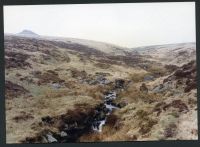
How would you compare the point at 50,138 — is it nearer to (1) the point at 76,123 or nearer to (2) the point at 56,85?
(1) the point at 76,123

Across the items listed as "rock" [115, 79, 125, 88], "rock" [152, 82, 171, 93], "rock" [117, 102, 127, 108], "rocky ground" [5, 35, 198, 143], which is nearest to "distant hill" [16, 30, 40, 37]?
"rocky ground" [5, 35, 198, 143]

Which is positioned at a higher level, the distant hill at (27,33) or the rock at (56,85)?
the distant hill at (27,33)

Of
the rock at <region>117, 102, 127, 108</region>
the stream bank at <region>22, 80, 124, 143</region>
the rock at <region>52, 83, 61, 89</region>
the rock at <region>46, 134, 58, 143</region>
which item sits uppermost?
the rock at <region>52, 83, 61, 89</region>

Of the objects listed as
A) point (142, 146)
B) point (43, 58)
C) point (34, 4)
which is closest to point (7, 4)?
point (34, 4)

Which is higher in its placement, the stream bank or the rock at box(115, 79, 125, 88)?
the rock at box(115, 79, 125, 88)

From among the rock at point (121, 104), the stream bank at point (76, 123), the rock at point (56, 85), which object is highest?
the rock at point (56, 85)

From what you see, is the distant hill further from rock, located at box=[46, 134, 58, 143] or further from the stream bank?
rock, located at box=[46, 134, 58, 143]

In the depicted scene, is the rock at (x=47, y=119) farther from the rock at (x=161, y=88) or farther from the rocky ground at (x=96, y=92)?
the rock at (x=161, y=88)

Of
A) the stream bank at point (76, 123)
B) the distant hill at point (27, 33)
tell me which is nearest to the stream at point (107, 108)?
the stream bank at point (76, 123)

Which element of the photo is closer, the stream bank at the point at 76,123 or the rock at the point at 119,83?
the stream bank at the point at 76,123

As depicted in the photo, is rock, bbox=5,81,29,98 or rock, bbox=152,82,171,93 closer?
rock, bbox=5,81,29,98
